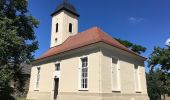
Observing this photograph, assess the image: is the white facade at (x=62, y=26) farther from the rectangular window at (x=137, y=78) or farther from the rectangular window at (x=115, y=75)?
the rectangular window at (x=137, y=78)

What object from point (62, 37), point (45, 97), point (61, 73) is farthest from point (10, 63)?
point (62, 37)

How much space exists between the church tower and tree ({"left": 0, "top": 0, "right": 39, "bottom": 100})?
25.5 feet

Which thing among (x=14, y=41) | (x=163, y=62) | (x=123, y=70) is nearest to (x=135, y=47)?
(x=163, y=62)

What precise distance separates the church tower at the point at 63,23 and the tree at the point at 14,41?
25.5 ft

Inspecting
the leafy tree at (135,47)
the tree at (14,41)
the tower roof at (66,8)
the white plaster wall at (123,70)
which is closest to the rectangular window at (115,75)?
the white plaster wall at (123,70)

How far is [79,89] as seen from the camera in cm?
1681

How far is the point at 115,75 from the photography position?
1730 cm

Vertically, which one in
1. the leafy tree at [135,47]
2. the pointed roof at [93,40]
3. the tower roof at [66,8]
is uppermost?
the tower roof at [66,8]

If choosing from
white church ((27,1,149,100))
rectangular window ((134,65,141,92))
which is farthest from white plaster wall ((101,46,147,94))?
rectangular window ((134,65,141,92))

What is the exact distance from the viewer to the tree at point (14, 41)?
14.2 meters

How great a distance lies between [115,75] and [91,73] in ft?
8.75

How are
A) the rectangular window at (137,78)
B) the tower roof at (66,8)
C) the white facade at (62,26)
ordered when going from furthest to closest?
1. the tower roof at (66,8)
2. the white facade at (62,26)
3. the rectangular window at (137,78)

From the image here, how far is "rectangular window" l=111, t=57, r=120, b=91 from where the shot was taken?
55.3 feet

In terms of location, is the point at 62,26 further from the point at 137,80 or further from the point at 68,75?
the point at 137,80
